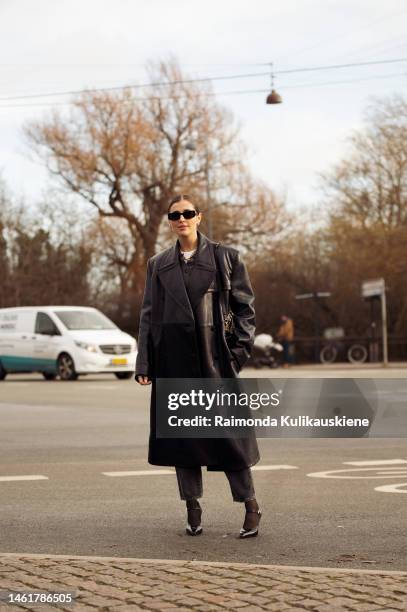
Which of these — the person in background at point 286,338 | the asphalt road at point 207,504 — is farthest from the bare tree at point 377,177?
the asphalt road at point 207,504

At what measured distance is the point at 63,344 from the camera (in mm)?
29453

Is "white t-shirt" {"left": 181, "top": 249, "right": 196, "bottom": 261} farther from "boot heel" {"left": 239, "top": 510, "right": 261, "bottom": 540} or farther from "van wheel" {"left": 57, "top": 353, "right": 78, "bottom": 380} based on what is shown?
"van wheel" {"left": 57, "top": 353, "right": 78, "bottom": 380}

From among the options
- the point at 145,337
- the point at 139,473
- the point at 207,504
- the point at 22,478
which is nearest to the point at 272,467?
the point at 139,473

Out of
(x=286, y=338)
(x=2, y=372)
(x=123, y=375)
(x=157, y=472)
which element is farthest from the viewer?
(x=286, y=338)

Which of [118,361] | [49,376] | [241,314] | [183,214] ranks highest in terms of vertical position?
[183,214]

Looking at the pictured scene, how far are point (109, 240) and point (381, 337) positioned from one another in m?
15.0

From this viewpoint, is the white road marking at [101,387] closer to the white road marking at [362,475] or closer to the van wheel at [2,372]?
the van wheel at [2,372]

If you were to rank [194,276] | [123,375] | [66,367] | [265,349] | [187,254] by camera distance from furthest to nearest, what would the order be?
[265,349] < [123,375] < [66,367] < [187,254] < [194,276]

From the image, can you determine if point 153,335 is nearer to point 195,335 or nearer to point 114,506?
point 195,335

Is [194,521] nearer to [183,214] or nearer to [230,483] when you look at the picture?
[230,483]

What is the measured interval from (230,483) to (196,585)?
5.74 ft

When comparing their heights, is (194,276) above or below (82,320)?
below

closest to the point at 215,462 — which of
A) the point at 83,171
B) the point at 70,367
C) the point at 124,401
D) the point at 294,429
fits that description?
the point at 294,429

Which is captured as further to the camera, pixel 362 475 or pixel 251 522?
pixel 362 475
